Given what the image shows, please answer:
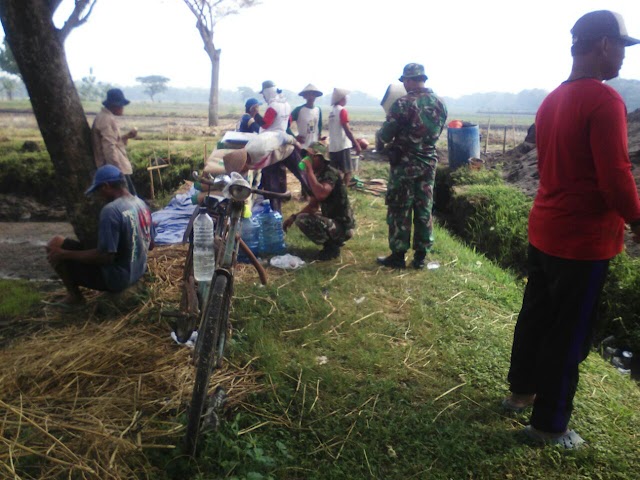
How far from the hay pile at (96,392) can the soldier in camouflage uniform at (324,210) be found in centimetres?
195

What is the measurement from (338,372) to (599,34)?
2552 millimetres

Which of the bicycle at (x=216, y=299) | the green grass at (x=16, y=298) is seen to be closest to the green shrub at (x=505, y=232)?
the bicycle at (x=216, y=299)

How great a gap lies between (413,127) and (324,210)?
1.40 meters

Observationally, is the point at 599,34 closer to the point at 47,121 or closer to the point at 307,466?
the point at 307,466

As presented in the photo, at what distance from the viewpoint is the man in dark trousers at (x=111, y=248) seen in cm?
378

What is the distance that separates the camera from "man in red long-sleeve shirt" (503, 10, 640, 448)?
2303mm

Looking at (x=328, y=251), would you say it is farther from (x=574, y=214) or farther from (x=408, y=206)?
(x=574, y=214)

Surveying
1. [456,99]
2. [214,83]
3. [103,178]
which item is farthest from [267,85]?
[456,99]

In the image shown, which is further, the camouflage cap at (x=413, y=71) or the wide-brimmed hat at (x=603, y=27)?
the camouflage cap at (x=413, y=71)

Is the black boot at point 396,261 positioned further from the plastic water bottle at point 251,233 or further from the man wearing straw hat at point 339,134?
the man wearing straw hat at point 339,134

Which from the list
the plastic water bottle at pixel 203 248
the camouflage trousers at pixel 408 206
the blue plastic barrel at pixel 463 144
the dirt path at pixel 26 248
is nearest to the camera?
the plastic water bottle at pixel 203 248

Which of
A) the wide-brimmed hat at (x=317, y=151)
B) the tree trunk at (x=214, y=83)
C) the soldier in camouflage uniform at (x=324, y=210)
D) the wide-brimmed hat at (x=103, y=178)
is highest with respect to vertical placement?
the tree trunk at (x=214, y=83)

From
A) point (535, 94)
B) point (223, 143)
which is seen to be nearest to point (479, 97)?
point (535, 94)

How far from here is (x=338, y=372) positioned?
11.5 ft
